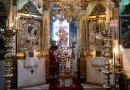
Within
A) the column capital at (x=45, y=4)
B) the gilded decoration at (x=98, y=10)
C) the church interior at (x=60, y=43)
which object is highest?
the column capital at (x=45, y=4)

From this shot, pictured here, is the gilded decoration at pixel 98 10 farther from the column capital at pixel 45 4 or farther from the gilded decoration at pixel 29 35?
the gilded decoration at pixel 29 35

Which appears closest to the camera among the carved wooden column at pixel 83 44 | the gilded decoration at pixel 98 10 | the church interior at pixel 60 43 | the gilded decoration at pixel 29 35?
the church interior at pixel 60 43

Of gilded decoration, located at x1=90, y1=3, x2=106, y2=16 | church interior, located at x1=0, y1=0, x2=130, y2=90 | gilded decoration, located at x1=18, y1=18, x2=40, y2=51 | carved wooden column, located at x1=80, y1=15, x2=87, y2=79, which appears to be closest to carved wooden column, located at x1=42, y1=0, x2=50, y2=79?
church interior, located at x1=0, y1=0, x2=130, y2=90

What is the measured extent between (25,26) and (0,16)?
93 centimetres

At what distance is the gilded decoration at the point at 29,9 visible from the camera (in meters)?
7.49

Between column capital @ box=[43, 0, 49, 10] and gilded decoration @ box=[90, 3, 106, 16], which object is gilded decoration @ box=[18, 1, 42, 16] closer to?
column capital @ box=[43, 0, 49, 10]

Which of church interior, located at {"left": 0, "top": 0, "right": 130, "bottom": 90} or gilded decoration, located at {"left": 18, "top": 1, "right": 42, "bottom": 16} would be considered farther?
gilded decoration, located at {"left": 18, "top": 1, "right": 42, "bottom": 16}

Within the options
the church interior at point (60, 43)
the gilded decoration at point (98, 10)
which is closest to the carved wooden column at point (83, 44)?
the church interior at point (60, 43)

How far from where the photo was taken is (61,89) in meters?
6.75

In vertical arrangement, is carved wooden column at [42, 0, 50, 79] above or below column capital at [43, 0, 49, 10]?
below

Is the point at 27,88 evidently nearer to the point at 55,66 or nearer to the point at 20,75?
the point at 20,75

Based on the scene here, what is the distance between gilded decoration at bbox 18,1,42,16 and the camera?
749 centimetres

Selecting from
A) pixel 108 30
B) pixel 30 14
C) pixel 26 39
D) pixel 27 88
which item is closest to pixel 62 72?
pixel 27 88

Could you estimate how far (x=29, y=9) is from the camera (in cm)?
773
